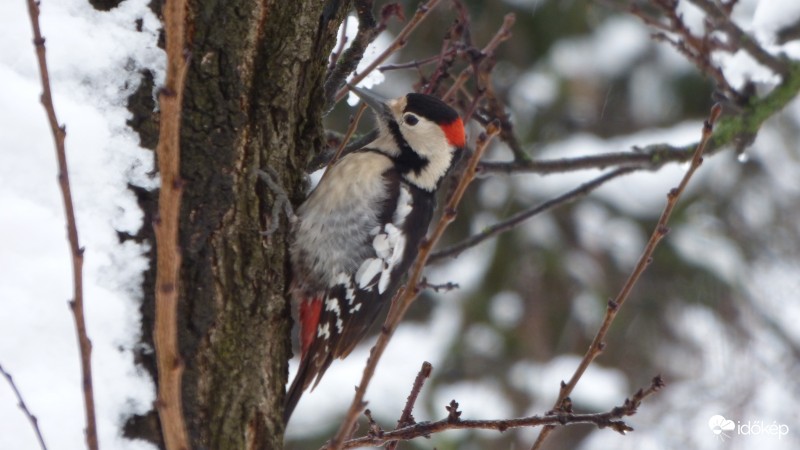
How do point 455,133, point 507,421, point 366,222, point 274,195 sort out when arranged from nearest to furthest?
point 507,421, point 274,195, point 366,222, point 455,133

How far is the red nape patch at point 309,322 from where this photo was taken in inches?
131

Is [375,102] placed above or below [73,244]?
above

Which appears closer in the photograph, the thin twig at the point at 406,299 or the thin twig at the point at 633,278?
the thin twig at the point at 406,299

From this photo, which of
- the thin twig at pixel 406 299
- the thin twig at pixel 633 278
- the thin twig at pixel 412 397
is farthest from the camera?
the thin twig at pixel 412 397

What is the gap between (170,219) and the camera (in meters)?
1.34

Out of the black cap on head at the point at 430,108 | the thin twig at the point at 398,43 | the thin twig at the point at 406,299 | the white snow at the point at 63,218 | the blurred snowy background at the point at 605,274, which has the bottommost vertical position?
the thin twig at the point at 406,299

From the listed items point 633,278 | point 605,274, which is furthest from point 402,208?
point 605,274

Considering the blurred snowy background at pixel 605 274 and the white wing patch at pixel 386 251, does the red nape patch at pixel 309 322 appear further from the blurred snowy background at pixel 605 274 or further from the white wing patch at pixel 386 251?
the blurred snowy background at pixel 605 274

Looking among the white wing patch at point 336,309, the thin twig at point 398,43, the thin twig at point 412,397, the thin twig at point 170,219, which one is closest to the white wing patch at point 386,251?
the white wing patch at point 336,309

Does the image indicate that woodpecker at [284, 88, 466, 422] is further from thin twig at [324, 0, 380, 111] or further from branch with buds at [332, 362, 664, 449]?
branch with buds at [332, 362, 664, 449]

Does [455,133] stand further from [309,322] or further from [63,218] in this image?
[63,218]

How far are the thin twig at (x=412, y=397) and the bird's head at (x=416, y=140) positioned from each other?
1.50 metres

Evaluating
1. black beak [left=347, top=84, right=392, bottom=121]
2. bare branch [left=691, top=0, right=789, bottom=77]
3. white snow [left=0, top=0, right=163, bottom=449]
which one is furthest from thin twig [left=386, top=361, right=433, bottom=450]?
bare branch [left=691, top=0, right=789, bottom=77]

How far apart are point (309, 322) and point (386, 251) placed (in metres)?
0.42
